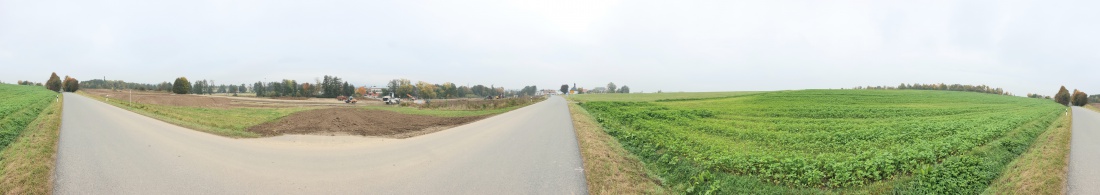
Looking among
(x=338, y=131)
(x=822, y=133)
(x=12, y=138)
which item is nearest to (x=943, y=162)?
(x=822, y=133)

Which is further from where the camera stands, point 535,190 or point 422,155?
point 422,155

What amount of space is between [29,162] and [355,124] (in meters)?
8.65

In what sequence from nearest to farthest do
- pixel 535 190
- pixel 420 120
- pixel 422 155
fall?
pixel 535 190, pixel 422 155, pixel 420 120

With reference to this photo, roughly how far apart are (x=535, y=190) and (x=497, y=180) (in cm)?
85

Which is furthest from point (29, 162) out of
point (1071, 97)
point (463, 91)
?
point (463, 91)

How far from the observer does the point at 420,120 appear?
19422 mm

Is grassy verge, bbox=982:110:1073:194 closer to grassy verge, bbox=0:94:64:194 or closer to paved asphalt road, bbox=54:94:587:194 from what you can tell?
paved asphalt road, bbox=54:94:587:194

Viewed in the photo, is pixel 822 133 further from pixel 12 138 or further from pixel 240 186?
pixel 12 138

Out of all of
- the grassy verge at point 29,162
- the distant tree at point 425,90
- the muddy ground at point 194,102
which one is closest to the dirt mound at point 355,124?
the grassy verge at point 29,162

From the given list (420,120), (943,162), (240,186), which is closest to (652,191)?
(943,162)

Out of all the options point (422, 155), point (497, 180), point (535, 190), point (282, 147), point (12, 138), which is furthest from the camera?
point (282, 147)

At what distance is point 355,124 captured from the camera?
631 inches

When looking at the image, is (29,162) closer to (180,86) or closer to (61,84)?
(180,86)

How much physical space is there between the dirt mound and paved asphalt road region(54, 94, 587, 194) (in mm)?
2110
